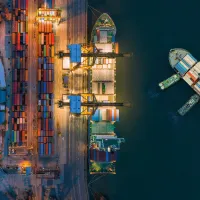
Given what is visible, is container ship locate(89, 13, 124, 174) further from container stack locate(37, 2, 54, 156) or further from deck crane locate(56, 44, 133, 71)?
container stack locate(37, 2, 54, 156)

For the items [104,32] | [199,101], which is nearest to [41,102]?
[104,32]

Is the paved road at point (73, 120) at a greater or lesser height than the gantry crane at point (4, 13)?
lesser

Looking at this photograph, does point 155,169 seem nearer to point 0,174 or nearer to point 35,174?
point 35,174

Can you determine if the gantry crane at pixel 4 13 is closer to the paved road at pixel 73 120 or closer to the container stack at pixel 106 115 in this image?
the paved road at pixel 73 120

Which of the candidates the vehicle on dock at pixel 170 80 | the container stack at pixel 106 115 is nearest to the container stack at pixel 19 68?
the container stack at pixel 106 115

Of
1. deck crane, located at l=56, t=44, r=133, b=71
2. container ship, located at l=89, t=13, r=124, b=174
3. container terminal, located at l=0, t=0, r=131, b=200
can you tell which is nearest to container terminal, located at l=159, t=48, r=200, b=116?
deck crane, located at l=56, t=44, r=133, b=71

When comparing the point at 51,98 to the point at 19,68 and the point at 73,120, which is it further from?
the point at 19,68
